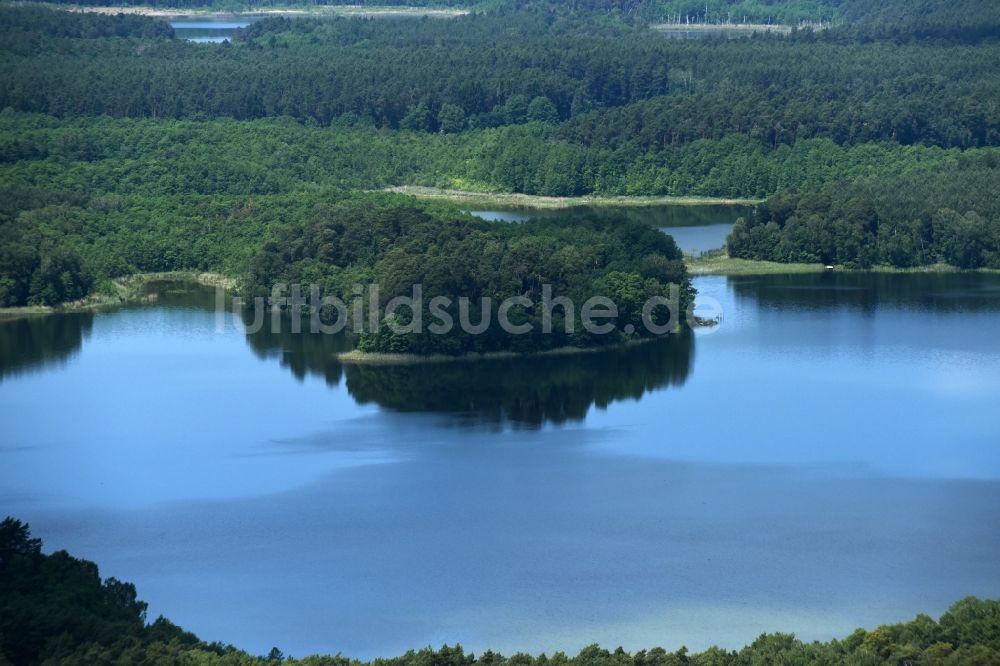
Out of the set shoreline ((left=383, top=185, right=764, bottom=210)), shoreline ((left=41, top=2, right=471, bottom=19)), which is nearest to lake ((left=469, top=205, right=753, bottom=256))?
shoreline ((left=383, top=185, right=764, bottom=210))

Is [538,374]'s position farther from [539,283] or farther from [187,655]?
[187,655]

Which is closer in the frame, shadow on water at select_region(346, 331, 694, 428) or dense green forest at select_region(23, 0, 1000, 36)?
shadow on water at select_region(346, 331, 694, 428)

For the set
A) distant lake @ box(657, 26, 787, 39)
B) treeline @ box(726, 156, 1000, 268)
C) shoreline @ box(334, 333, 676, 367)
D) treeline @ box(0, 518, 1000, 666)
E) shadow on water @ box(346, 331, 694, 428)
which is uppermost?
distant lake @ box(657, 26, 787, 39)

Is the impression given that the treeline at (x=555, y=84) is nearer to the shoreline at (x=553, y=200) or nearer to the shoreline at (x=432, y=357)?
the shoreline at (x=553, y=200)

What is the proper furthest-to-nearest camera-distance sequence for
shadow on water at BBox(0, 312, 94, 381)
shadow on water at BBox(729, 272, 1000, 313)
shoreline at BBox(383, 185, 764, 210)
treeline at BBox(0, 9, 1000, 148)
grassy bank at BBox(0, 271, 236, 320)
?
treeline at BBox(0, 9, 1000, 148)
shoreline at BBox(383, 185, 764, 210)
shadow on water at BBox(729, 272, 1000, 313)
grassy bank at BBox(0, 271, 236, 320)
shadow on water at BBox(0, 312, 94, 381)

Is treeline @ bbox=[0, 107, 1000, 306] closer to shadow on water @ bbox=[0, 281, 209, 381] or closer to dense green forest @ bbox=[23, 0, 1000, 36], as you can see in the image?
shadow on water @ bbox=[0, 281, 209, 381]

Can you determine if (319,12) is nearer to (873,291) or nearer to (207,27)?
(207,27)
